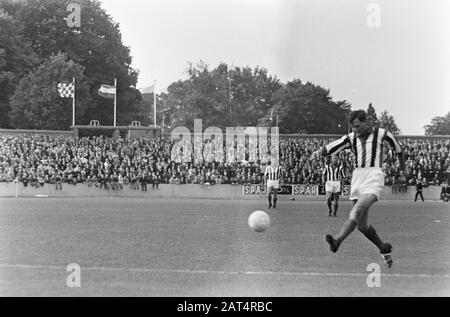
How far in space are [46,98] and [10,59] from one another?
8.19 metres

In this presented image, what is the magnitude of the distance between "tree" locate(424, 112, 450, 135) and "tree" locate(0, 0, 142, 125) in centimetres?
6819

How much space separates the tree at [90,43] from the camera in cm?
7344

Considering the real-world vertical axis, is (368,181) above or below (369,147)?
below

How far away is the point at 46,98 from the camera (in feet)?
216

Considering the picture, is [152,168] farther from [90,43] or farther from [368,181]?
[90,43]

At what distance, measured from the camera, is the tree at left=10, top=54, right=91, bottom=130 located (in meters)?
65.1

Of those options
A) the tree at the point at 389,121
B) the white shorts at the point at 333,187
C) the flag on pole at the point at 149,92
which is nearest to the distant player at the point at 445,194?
the white shorts at the point at 333,187

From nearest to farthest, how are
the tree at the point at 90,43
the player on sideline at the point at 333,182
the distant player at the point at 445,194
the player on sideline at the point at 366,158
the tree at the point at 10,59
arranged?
1. the player on sideline at the point at 366,158
2. the player on sideline at the point at 333,182
3. the distant player at the point at 445,194
4. the tree at the point at 10,59
5. the tree at the point at 90,43

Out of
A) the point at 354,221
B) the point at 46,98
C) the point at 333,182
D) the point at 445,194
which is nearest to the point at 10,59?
the point at 46,98

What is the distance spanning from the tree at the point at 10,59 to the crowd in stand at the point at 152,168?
25.0m

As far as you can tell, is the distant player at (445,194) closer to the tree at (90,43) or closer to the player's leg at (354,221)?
the player's leg at (354,221)
